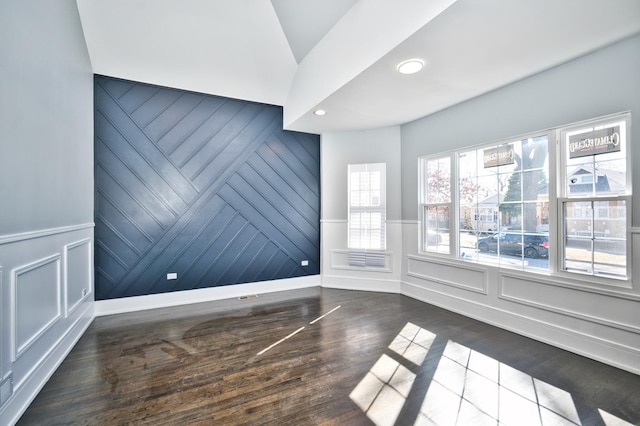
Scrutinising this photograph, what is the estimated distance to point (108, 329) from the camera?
3.16 m

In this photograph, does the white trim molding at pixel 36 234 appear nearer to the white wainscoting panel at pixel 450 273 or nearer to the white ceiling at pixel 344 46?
the white ceiling at pixel 344 46

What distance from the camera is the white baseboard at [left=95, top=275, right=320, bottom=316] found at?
3.65 m

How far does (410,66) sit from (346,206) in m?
2.65

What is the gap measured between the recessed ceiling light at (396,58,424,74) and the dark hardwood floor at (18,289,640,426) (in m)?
2.66

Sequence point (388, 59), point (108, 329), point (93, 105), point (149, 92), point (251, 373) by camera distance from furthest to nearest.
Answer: point (149, 92) → point (93, 105) → point (108, 329) → point (388, 59) → point (251, 373)

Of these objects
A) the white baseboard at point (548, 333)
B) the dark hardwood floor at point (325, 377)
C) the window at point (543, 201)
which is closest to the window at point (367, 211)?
the window at point (543, 201)

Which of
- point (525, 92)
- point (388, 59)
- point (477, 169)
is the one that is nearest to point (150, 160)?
point (388, 59)

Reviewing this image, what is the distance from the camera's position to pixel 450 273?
3791 millimetres

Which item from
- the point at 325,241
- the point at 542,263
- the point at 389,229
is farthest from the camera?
the point at 325,241

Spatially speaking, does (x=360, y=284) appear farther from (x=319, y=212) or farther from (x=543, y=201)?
(x=543, y=201)

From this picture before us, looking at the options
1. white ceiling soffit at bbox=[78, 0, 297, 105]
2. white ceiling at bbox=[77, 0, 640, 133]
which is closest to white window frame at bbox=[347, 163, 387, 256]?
white ceiling at bbox=[77, 0, 640, 133]

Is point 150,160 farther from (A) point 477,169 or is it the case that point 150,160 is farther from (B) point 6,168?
(A) point 477,169

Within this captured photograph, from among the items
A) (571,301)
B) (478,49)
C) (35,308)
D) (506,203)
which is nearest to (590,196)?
(506,203)

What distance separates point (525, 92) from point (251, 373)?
3.83 metres
